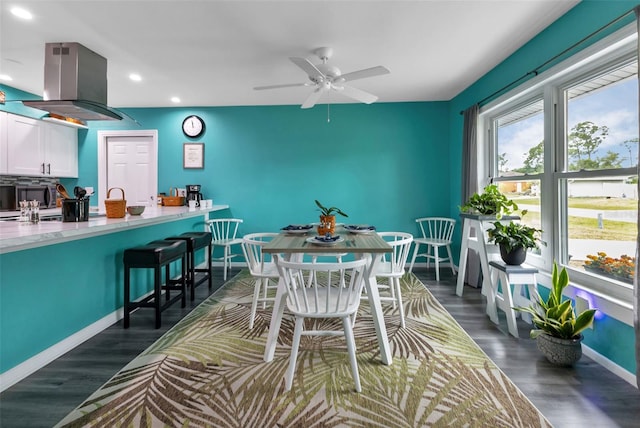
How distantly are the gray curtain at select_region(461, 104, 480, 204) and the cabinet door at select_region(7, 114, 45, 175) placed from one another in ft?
18.5

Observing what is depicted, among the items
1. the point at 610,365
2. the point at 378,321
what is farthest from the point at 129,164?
the point at 610,365

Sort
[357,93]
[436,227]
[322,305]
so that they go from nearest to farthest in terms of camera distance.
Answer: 1. [322,305]
2. [357,93]
3. [436,227]

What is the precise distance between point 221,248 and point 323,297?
10.8 feet

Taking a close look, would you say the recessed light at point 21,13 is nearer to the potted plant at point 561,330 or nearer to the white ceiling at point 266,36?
the white ceiling at point 266,36

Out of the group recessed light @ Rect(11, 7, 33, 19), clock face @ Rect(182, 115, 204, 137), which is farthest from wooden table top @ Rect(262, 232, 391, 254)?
clock face @ Rect(182, 115, 204, 137)

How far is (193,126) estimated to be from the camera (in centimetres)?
491

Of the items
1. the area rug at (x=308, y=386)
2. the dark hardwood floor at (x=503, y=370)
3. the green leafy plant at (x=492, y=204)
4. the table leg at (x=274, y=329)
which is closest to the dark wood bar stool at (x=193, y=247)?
the dark hardwood floor at (x=503, y=370)

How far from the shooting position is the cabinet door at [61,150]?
4488 millimetres

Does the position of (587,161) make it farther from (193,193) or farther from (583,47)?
(193,193)

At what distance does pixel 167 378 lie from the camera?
6.33ft

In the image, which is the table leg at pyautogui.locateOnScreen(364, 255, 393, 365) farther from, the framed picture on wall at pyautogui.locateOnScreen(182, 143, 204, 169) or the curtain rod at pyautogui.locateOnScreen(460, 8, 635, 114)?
the framed picture on wall at pyautogui.locateOnScreen(182, 143, 204, 169)

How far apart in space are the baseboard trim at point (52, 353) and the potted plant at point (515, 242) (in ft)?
11.0

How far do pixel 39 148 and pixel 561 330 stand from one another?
610 cm

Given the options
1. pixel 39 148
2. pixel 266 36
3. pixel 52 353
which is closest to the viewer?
pixel 52 353
